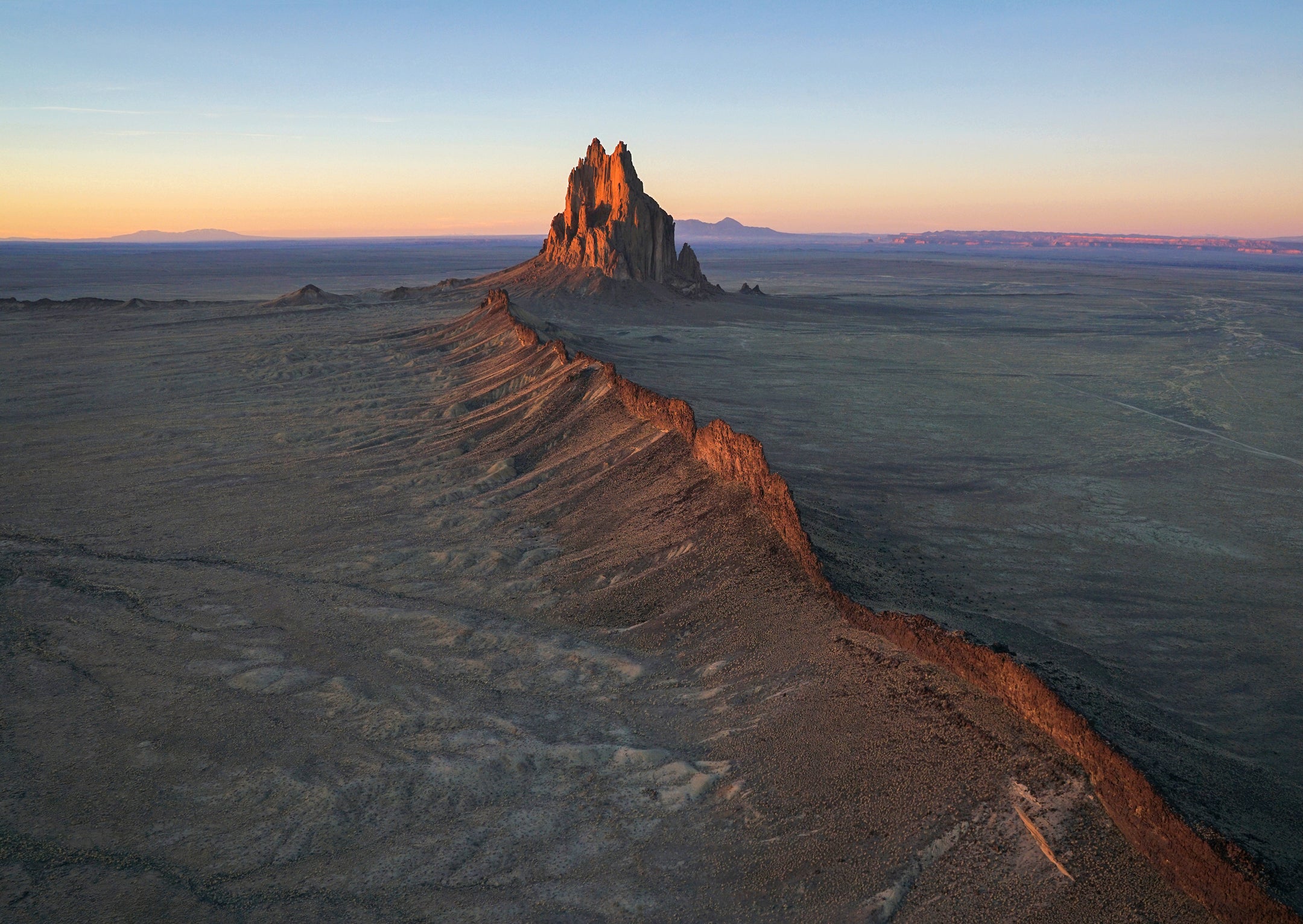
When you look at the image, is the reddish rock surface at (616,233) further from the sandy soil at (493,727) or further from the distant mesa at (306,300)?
the sandy soil at (493,727)

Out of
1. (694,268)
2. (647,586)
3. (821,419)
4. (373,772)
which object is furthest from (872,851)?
(694,268)

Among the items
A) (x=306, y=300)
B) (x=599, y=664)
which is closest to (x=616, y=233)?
(x=306, y=300)

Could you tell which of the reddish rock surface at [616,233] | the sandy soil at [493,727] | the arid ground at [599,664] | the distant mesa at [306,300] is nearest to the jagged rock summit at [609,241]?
the reddish rock surface at [616,233]

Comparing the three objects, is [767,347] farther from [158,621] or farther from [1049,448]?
[158,621]

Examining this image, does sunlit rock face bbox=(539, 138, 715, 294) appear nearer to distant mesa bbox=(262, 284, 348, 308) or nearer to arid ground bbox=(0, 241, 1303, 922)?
distant mesa bbox=(262, 284, 348, 308)

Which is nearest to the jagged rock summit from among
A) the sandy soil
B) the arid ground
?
the arid ground
